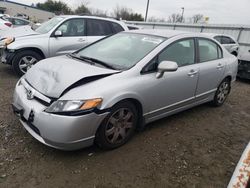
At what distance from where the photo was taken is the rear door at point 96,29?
6652mm

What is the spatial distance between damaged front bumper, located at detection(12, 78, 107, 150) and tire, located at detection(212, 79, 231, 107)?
2.97 meters

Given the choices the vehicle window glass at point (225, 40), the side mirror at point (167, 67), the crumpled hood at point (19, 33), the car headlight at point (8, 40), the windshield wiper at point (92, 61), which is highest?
the side mirror at point (167, 67)

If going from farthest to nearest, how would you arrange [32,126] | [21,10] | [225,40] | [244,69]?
[21,10], [225,40], [244,69], [32,126]

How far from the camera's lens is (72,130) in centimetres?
251

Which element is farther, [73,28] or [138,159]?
[73,28]

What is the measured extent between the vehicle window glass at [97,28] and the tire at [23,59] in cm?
165

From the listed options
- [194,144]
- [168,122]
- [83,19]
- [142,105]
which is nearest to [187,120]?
[168,122]

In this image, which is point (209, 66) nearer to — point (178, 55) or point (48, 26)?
point (178, 55)

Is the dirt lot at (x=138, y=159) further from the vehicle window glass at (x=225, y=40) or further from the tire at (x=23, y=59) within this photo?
the vehicle window glass at (x=225, y=40)

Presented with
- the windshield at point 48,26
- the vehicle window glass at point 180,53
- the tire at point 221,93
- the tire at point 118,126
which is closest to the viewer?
the tire at point 118,126

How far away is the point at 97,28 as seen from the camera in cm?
A: 682

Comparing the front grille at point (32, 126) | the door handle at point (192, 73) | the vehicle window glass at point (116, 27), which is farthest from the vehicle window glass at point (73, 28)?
the front grille at point (32, 126)

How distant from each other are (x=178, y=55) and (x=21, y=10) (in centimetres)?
5441

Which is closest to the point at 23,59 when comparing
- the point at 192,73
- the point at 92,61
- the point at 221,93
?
the point at 92,61
